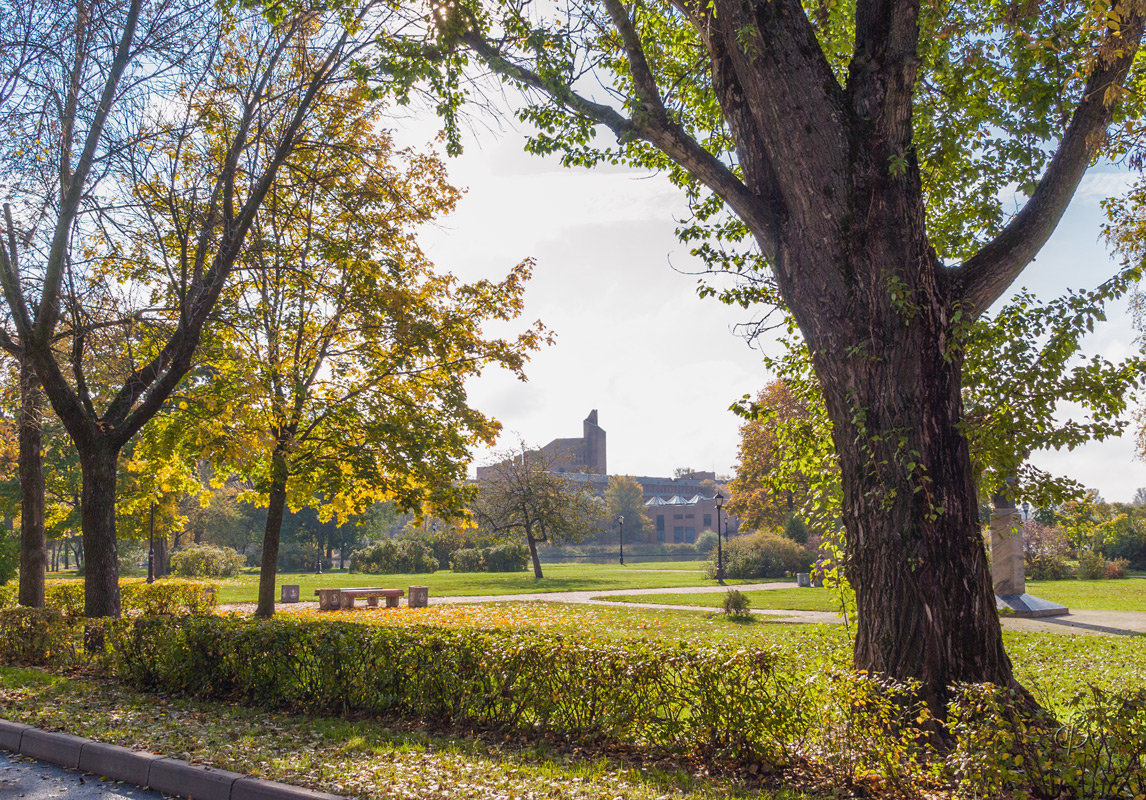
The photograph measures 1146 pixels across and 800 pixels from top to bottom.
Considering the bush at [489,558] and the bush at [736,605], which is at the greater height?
the bush at [736,605]

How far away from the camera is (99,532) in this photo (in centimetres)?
1091

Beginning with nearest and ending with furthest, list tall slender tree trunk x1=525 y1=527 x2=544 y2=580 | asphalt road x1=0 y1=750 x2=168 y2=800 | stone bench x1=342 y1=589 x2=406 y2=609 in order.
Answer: asphalt road x1=0 y1=750 x2=168 y2=800, stone bench x1=342 y1=589 x2=406 y2=609, tall slender tree trunk x1=525 y1=527 x2=544 y2=580

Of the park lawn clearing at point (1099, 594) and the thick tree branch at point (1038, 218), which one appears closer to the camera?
the thick tree branch at point (1038, 218)

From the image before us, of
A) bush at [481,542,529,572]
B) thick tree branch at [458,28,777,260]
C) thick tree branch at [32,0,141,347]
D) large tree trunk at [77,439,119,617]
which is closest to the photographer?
thick tree branch at [458,28,777,260]

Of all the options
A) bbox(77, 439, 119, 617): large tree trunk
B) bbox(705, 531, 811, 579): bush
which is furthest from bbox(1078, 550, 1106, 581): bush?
bbox(77, 439, 119, 617): large tree trunk

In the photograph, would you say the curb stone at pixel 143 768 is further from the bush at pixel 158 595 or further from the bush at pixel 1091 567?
the bush at pixel 1091 567

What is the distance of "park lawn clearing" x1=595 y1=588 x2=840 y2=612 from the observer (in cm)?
1986

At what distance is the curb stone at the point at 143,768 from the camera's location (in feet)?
16.3

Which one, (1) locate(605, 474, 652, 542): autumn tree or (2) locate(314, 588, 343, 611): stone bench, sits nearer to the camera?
(2) locate(314, 588, 343, 611): stone bench

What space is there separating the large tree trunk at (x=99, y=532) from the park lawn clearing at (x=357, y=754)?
10.0ft

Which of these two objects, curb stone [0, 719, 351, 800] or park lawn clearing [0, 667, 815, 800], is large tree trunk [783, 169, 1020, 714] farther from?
curb stone [0, 719, 351, 800]

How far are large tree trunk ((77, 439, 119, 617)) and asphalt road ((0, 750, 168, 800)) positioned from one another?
5189 millimetres

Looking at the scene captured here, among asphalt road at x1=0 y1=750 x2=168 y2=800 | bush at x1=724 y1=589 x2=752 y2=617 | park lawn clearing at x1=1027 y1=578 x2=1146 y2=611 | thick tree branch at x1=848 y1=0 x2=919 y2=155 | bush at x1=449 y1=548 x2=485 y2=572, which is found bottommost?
bush at x1=449 y1=548 x2=485 y2=572

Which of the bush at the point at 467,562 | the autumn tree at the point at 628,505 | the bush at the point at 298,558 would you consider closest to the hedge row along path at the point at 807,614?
the bush at the point at 467,562
